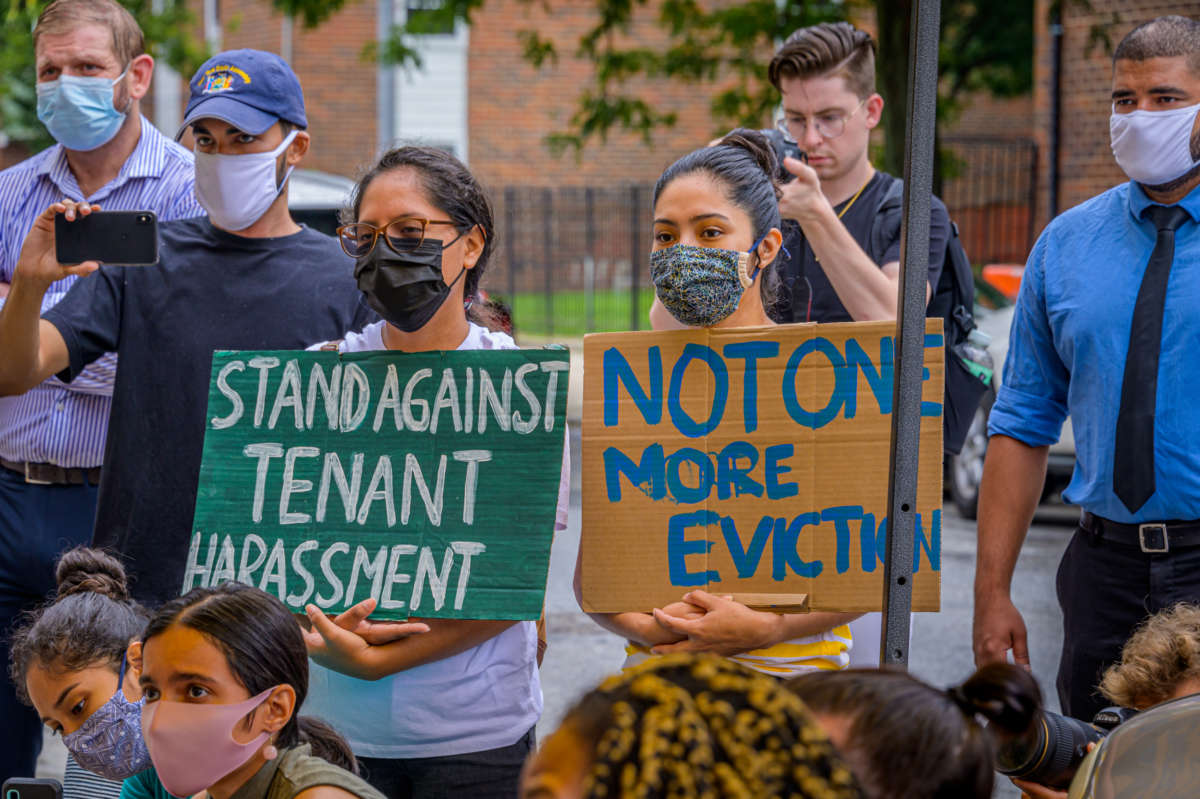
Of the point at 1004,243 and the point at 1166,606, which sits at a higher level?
the point at 1004,243

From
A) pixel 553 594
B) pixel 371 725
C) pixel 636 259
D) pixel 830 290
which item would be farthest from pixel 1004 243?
pixel 371 725

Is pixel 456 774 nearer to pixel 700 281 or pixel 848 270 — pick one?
pixel 700 281

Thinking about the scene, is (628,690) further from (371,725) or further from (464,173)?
(464,173)

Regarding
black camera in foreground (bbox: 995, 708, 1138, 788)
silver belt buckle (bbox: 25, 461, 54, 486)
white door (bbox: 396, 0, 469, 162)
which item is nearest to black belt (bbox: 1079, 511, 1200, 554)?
black camera in foreground (bbox: 995, 708, 1138, 788)

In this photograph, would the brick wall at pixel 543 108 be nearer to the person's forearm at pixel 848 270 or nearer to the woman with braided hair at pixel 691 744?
the person's forearm at pixel 848 270

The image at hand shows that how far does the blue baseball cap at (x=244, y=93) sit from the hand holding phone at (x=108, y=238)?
284 millimetres

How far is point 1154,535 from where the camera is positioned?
3.19 meters

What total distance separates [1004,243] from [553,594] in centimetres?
1346

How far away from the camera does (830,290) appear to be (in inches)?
145

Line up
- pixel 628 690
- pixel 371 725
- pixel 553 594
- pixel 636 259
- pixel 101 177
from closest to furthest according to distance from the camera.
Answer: pixel 628 690
pixel 371 725
pixel 101 177
pixel 553 594
pixel 636 259

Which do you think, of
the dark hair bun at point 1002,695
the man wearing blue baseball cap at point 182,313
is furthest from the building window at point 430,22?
the dark hair bun at point 1002,695

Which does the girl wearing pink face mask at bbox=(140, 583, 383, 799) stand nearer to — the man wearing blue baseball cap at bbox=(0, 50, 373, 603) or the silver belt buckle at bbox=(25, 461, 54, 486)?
the man wearing blue baseball cap at bbox=(0, 50, 373, 603)

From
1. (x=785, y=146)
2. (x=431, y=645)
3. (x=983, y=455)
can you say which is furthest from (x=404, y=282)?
(x=983, y=455)

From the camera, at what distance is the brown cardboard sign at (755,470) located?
278cm
